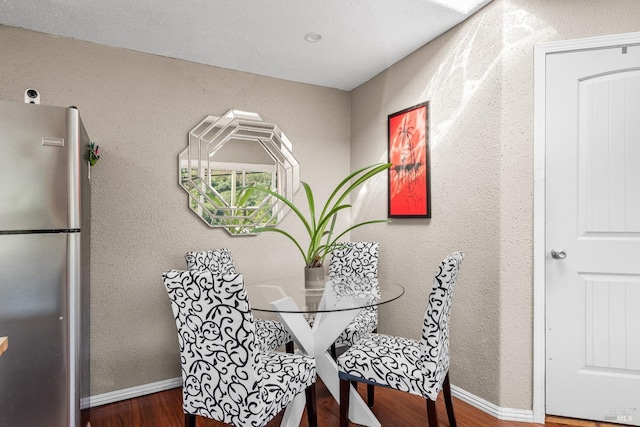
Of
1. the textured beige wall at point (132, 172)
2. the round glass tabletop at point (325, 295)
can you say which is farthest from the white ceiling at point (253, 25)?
the round glass tabletop at point (325, 295)

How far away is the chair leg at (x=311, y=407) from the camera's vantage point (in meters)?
1.71

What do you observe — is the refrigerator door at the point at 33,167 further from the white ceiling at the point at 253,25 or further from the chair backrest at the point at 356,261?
the chair backrest at the point at 356,261

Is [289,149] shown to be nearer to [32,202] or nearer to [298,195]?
[298,195]

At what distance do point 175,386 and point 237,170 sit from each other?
1.67 m

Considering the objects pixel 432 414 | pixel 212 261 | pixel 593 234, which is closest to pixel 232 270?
pixel 212 261

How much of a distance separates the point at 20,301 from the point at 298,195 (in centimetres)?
204

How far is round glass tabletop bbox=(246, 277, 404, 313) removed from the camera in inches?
68.1

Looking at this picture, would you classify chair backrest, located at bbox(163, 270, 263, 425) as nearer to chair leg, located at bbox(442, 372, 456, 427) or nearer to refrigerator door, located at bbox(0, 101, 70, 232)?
refrigerator door, located at bbox(0, 101, 70, 232)

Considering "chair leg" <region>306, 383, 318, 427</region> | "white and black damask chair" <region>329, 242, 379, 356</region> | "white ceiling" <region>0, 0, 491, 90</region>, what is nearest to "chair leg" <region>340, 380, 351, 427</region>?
"chair leg" <region>306, 383, 318, 427</region>

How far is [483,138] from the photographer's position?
218cm

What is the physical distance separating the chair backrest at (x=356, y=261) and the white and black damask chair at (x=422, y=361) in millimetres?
1036

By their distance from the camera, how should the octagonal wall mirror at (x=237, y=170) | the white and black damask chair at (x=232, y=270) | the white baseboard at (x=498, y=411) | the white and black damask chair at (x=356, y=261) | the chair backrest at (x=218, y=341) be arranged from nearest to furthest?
the chair backrest at (x=218, y=341), the white baseboard at (x=498, y=411), the white and black damask chair at (x=232, y=270), the octagonal wall mirror at (x=237, y=170), the white and black damask chair at (x=356, y=261)

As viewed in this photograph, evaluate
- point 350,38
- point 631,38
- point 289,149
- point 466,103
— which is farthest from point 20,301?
point 631,38

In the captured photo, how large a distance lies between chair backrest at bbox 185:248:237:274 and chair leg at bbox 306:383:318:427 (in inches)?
44.2
